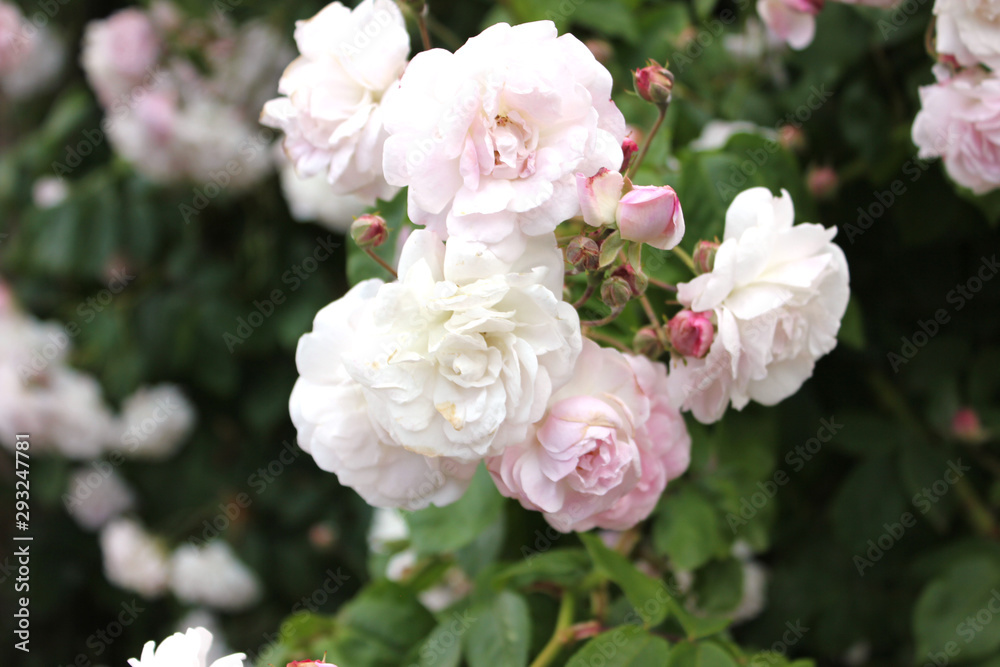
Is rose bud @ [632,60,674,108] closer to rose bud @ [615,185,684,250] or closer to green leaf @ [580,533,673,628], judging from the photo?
rose bud @ [615,185,684,250]

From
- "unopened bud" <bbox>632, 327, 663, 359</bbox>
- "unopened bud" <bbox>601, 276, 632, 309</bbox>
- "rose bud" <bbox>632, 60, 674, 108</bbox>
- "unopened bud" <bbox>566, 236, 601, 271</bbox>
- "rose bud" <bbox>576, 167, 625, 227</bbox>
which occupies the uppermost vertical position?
"rose bud" <bbox>632, 60, 674, 108</bbox>

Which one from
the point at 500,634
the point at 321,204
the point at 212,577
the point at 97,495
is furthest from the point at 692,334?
the point at 97,495

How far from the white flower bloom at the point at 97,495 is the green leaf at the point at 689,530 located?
1.65m

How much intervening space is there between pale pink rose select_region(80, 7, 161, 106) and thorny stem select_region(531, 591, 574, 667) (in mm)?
1631

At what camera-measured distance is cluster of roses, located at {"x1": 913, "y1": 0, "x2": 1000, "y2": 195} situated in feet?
2.39

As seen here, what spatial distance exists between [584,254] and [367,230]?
17 centimetres

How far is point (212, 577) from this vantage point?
6.20 ft

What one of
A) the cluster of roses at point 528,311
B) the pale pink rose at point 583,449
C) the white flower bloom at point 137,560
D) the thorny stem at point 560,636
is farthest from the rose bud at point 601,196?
the white flower bloom at point 137,560

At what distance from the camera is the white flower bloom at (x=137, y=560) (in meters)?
1.94

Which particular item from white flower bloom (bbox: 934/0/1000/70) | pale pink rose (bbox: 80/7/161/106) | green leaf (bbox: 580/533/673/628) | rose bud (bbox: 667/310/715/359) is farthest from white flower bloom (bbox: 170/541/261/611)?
white flower bloom (bbox: 934/0/1000/70)

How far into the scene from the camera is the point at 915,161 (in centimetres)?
112

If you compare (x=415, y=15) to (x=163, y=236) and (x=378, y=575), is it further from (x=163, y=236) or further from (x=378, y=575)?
(x=163, y=236)

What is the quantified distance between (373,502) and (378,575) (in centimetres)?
68

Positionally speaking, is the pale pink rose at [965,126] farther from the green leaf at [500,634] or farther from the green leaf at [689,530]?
the green leaf at [500,634]
